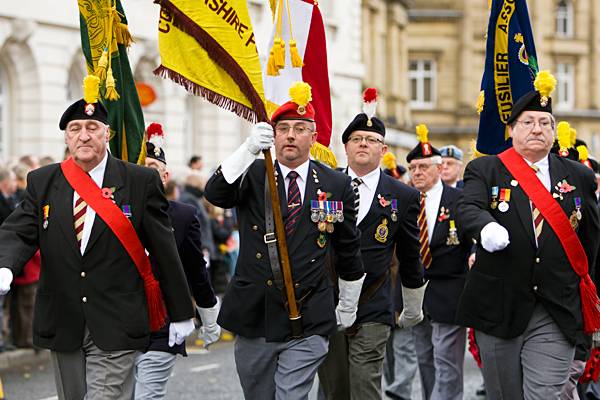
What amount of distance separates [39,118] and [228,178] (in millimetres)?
14957

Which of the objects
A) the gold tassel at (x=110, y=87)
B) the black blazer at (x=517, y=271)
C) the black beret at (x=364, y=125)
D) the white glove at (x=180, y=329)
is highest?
the gold tassel at (x=110, y=87)

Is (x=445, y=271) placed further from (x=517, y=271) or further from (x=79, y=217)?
(x=79, y=217)

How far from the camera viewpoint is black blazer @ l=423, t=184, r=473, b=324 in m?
10.5

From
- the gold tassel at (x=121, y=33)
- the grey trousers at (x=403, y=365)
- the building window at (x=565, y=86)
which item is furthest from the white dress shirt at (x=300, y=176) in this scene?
the building window at (x=565, y=86)

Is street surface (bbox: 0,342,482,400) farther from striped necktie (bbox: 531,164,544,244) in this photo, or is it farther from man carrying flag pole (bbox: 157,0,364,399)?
striped necktie (bbox: 531,164,544,244)

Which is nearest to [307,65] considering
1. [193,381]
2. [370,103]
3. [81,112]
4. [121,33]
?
[370,103]

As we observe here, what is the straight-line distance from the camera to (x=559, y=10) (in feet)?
223

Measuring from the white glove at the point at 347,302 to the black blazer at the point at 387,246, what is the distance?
0.49 meters

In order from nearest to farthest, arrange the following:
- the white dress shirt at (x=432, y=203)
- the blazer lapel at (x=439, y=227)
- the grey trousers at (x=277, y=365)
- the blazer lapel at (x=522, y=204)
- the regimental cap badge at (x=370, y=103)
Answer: the grey trousers at (x=277, y=365), the blazer lapel at (x=522, y=204), the regimental cap badge at (x=370, y=103), the blazer lapel at (x=439, y=227), the white dress shirt at (x=432, y=203)

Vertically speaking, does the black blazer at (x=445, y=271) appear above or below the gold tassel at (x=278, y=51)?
below

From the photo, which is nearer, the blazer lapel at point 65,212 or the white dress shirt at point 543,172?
the blazer lapel at point 65,212

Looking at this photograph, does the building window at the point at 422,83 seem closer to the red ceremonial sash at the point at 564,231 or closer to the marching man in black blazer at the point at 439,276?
the marching man in black blazer at the point at 439,276

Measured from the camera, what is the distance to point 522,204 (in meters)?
7.84

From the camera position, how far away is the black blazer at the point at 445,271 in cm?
1049
